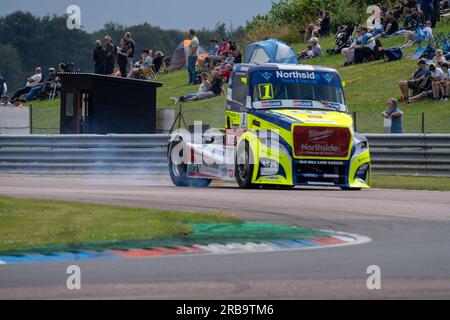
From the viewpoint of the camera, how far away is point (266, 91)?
65.5ft

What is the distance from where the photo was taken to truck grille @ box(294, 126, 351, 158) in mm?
18734

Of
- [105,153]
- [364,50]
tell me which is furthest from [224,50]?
[105,153]

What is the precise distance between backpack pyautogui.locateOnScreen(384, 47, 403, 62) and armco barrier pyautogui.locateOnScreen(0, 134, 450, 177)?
34.7ft

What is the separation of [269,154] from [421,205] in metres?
3.83

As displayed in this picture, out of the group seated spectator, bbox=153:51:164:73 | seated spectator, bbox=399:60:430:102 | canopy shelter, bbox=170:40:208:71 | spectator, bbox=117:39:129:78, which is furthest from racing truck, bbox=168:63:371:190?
canopy shelter, bbox=170:40:208:71

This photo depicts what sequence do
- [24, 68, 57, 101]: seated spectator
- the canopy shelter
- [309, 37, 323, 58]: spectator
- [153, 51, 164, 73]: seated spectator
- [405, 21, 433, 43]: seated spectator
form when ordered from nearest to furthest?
[405, 21, 433, 43]: seated spectator
[309, 37, 323, 58]: spectator
[24, 68, 57, 101]: seated spectator
[153, 51, 164, 73]: seated spectator
the canopy shelter

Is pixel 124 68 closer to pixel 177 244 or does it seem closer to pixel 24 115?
pixel 24 115

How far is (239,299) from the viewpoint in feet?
25.5

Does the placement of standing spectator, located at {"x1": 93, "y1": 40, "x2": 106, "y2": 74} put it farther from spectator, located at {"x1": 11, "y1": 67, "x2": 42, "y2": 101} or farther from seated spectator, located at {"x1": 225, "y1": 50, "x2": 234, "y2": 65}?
seated spectator, located at {"x1": 225, "y1": 50, "x2": 234, "y2": 65}

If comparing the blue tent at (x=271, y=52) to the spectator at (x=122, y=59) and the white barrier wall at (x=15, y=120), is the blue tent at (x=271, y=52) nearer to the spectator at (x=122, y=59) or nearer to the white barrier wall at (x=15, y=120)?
the spectator at (x=122, y=59)

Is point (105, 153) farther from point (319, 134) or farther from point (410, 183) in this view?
point (319, 134)

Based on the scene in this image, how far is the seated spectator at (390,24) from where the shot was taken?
120ft

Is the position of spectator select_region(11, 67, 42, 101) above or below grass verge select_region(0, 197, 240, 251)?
above

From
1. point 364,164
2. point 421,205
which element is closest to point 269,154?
point 364,164
